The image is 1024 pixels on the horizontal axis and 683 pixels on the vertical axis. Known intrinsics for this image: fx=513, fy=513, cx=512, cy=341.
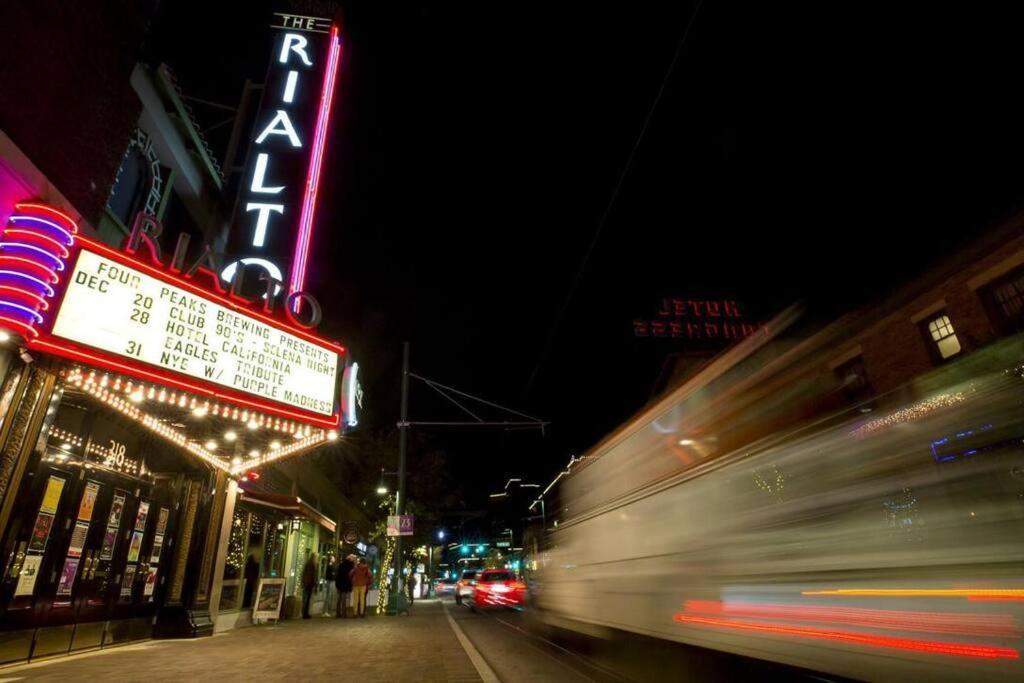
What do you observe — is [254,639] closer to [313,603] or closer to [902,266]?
[313,603]

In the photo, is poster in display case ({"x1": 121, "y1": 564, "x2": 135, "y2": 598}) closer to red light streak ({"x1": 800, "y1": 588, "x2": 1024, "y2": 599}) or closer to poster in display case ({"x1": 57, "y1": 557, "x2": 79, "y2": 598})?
poster in display case ({"x1": 57, "y1": 557, "x2": 79, "y2": 598})

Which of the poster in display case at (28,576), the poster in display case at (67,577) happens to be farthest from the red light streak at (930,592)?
the poster in display case at (67,577)

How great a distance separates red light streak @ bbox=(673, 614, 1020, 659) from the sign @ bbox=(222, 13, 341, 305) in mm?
9272

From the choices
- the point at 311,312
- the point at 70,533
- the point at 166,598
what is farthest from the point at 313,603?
the point at 311,312

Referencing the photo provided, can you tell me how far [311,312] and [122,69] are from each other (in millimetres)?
4672

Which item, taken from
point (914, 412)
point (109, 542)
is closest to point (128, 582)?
point (109, 542)

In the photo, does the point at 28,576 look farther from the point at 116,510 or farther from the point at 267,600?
the point at 267,600

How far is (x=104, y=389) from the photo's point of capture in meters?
7.22

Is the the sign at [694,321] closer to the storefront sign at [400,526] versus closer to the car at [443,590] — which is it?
the storefront sign at [400,526]

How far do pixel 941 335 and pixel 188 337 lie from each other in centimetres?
1714

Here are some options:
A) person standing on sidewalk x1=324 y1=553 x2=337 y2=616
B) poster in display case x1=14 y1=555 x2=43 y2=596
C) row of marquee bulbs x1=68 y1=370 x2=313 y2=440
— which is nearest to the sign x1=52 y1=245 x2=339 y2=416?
row of marquee bulbs x1=68 y1=370 x2=313 y2=440

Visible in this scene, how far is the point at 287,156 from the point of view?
1126 cm

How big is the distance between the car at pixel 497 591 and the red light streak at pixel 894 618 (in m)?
17.9

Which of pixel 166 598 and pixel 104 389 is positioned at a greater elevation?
pixel 104 389
